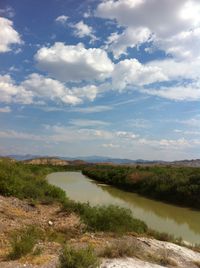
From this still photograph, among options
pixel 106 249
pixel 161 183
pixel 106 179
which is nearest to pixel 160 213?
pixel 161 183

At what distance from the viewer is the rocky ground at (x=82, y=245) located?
10.8 metres

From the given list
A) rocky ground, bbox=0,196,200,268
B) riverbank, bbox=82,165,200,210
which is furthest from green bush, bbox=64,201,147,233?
riverbank, bbox=82,165,200,210

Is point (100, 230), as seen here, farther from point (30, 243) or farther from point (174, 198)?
point (174, 198)

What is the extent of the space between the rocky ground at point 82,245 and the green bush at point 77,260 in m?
1.12

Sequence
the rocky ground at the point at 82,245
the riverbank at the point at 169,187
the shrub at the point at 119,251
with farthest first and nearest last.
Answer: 1. the riverbank at the point at 169,187
2. the shrub at the point at 119,251
3. the rocky ground at the point at 82,245

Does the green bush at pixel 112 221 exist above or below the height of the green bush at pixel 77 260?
below

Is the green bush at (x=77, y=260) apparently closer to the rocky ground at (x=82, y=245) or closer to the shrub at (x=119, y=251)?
the rocky ground at (x=82, y=245)

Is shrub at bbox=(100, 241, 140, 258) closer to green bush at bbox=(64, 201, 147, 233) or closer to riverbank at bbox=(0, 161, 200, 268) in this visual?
riverbank at bbox=(0, 161, 200, 268)

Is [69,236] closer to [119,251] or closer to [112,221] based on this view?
[112,221]

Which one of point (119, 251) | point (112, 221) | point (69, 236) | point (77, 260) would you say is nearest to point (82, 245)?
point (119, 251)

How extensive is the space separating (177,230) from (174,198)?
1680 centimetres

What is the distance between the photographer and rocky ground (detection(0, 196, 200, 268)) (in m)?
10.8

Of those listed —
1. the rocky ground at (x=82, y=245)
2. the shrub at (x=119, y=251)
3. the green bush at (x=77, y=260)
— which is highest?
the green bush at (x=77, y=260)

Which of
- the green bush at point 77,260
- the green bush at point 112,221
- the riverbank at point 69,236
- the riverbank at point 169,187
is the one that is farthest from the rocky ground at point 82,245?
the riverbank at point 169,187
